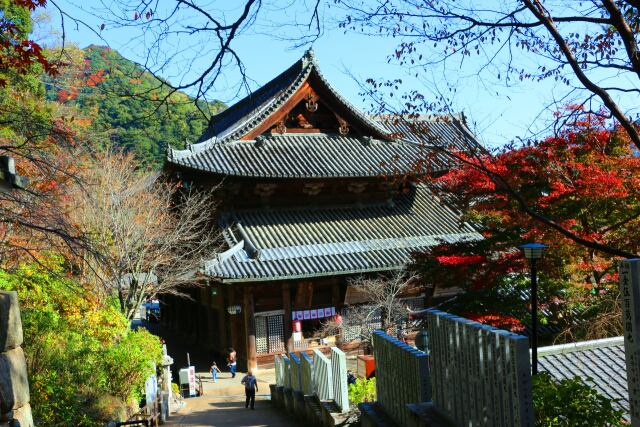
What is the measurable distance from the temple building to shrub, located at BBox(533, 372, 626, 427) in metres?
13.6

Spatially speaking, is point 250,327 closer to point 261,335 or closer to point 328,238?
point 261,335

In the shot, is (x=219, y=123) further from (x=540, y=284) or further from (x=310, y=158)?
(x=540, y=284)

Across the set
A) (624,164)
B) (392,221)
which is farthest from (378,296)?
(624,164)

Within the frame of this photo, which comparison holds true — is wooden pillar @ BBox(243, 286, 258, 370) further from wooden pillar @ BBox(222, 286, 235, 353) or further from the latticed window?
wooden pillar @ BBox(222, 286, 235, 353)

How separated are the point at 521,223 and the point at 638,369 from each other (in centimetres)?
863

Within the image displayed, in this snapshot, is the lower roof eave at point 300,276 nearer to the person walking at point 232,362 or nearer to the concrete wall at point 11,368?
the person walking at point 232,362

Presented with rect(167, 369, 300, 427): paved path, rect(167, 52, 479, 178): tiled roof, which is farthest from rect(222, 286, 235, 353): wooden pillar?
rect(167, 52, 479, 178): tiled roof

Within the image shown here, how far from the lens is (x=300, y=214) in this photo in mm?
21672

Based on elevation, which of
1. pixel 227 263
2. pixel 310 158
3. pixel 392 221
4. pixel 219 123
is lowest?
pixel 227 263

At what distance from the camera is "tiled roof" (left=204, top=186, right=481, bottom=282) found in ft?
62.2

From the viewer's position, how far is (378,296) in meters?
19.4

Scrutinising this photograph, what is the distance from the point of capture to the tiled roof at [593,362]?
395 inches

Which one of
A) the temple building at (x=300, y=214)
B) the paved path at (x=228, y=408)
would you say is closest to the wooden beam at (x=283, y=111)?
the temple building at (x=300, y=214)

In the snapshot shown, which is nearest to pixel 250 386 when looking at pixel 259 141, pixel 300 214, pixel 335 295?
pixel 335 295
